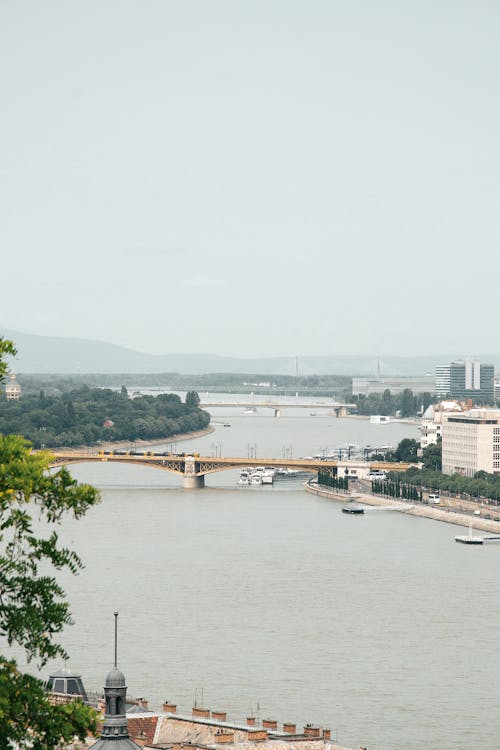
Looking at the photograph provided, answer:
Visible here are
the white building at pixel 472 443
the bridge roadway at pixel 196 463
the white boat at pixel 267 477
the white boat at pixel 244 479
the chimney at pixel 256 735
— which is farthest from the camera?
the white boat at pixel 267 477

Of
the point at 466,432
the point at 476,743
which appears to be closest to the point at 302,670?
the point at 476,743

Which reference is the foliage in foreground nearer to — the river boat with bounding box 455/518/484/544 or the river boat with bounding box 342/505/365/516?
the river boat with bounding box 455/518/484/544

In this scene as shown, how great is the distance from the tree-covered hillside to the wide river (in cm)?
3013

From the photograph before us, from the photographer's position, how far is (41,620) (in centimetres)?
969

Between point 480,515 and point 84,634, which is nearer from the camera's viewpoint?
point 84,634

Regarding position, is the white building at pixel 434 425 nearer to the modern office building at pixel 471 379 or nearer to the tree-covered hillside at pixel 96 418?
the tree-covered hillside at pixel 96 418

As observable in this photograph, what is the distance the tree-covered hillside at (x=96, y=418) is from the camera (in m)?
80.2

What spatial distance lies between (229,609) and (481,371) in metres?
141

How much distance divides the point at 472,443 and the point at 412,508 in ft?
30.1

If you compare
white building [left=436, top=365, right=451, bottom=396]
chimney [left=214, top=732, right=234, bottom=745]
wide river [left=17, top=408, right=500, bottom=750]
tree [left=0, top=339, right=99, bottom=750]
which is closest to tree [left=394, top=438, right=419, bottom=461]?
wide river [left=17, top=408, right=500, bottom=750]

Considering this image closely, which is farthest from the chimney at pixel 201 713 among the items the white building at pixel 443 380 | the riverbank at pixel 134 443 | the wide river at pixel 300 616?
the white building at pixel 443 380

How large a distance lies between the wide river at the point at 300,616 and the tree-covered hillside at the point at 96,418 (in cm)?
3013

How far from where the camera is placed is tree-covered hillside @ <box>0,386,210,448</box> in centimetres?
8025

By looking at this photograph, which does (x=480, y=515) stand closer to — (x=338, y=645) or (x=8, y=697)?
(x=338, y=645)
